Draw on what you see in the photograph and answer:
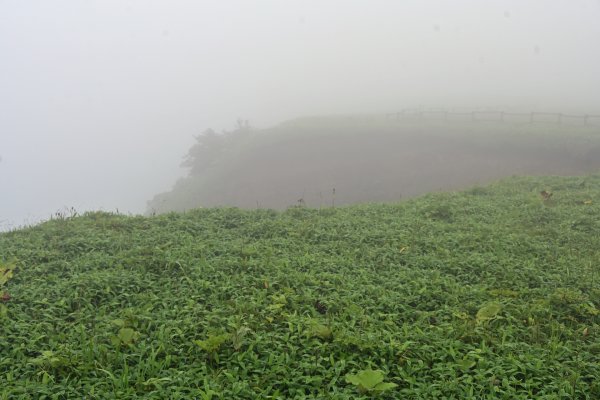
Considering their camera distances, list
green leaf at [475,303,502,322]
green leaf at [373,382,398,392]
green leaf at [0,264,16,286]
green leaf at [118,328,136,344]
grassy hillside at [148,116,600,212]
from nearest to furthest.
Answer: green leaf at [373,382,398,392] → green leaf at [118,328,136,344] → green leaf at [475,303,502,322] → green leaf at [0,264,16,286] → grassy hillside at [148,116,600,212]

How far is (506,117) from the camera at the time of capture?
145 feet

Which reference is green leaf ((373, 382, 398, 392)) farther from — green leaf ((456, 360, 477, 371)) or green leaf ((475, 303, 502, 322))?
green leaf ((475, 303, 502, 322))

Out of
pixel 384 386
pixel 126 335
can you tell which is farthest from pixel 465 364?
pixel 126 335

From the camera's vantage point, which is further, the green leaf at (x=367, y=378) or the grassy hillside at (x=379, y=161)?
the grassy hillside at (x=379, y=161)

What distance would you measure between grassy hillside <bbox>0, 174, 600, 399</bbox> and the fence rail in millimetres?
30333

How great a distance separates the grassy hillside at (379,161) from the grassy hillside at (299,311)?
1815 centimetres

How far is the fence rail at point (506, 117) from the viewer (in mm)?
36031

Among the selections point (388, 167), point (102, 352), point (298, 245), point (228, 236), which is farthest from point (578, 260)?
point (388, 167)

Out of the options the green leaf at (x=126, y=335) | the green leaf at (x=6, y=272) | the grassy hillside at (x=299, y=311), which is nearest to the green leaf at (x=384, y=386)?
the grassy hillside at (x=299, y=311)

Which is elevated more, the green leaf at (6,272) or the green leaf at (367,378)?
the green leaf at (6,272)

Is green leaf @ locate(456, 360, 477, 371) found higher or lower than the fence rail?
lower

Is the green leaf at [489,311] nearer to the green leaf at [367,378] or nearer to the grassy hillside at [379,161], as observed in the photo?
the green leaf at [367,378]

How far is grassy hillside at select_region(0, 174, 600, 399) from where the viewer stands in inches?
182

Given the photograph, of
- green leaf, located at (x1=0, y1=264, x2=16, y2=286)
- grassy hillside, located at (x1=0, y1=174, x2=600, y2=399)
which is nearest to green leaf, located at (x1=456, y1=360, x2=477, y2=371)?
grassy hillside, located at (x1=0, y1=174, x2=600, y2=399)
